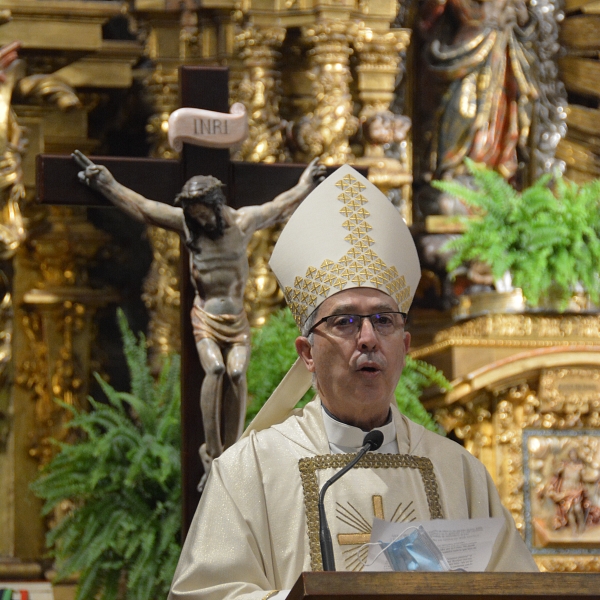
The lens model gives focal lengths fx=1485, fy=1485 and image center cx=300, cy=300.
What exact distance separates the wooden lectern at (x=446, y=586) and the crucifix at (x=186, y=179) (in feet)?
10.0

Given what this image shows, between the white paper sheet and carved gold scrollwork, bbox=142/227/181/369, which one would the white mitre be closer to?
the white paper sheet

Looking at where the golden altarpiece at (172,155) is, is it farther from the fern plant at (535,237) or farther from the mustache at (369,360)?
the mustache at (369,360)

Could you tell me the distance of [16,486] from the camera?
759cm

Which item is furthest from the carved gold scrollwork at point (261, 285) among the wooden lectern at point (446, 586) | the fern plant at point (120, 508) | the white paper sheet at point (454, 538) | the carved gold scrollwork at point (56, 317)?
the wooden lectern at point (446, 586)

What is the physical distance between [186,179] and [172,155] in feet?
6.67

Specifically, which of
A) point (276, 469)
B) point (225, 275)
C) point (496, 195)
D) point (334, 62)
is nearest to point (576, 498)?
point (496, 195)

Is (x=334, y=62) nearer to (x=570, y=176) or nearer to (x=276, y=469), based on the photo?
(x=570, y=176)

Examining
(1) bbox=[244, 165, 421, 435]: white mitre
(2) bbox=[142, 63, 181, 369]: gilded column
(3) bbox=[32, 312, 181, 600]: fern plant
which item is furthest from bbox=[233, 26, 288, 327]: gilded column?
(1) bbox=[244, 165, 421, 435]: white mitre

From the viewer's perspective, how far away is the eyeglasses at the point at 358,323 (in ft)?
11.4

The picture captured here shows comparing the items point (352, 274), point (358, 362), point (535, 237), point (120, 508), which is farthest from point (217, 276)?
point (358, 362)

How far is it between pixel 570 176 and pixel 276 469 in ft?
17.4

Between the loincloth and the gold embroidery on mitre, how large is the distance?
1.96 meters

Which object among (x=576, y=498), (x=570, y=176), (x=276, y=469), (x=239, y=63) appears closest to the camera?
(x=276, y=469)

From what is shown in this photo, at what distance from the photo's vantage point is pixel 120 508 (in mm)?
5930
